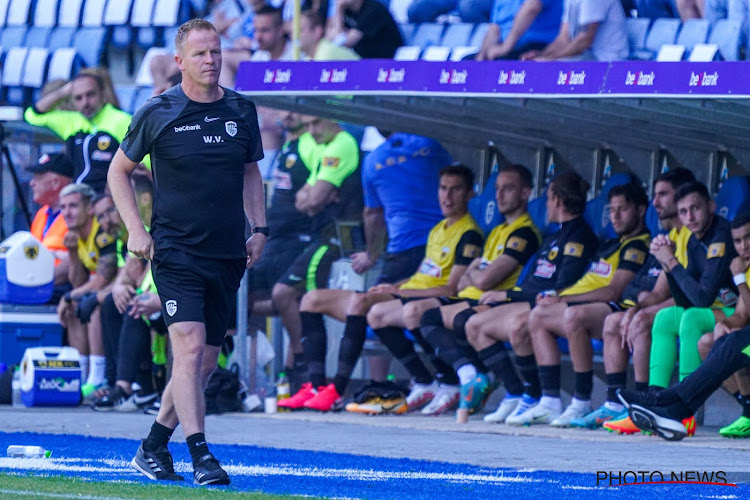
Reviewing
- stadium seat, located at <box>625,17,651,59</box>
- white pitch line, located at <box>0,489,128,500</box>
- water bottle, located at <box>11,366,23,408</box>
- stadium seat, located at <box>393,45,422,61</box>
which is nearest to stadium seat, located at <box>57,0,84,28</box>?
stadium seat, located at <box>393,45,422,61</box>

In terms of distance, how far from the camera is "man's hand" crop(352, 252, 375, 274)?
1161 centimetres

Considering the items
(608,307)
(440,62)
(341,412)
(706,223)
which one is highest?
(440,62)

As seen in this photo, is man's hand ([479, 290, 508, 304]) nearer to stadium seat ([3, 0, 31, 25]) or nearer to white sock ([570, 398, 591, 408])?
white sock ([570, 398, 591, 408])

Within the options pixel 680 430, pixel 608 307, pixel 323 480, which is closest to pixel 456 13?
pixel 608 307

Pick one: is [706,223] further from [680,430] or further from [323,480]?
[323,480]

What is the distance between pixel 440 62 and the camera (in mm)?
9828

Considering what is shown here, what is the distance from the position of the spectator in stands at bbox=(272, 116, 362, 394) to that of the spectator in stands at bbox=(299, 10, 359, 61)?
3.36 feet

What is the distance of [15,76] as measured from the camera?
1881 centimetres

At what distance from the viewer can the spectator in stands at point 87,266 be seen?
12.1 meters

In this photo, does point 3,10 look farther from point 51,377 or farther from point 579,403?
point 579,403

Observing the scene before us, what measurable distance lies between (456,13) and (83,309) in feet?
17.2

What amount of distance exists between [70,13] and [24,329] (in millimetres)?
8127

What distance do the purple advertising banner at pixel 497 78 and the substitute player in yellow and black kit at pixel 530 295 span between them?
43.4 inches

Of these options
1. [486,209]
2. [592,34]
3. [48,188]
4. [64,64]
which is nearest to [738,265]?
[486,209]
